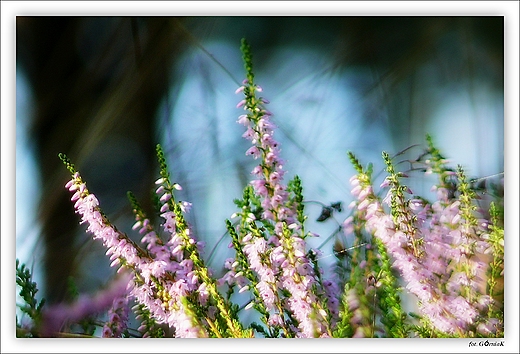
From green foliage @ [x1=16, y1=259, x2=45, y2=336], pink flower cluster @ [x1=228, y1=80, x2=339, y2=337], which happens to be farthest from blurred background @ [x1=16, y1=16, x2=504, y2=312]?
pink flower cluster @ [x1=228, y1=80, x2=339, y2=337]

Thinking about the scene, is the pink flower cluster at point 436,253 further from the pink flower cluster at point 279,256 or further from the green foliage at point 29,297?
the green foliage at point 29,297

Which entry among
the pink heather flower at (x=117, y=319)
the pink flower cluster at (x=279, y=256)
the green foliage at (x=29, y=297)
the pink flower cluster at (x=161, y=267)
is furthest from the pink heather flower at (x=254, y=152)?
the green foliage at (x=29, y=297)

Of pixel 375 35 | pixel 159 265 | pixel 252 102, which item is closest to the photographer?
pixel 159 265

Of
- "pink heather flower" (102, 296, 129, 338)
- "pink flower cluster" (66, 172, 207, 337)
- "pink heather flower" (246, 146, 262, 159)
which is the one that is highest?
"pink heather flower" (246, 146, 262, 159)

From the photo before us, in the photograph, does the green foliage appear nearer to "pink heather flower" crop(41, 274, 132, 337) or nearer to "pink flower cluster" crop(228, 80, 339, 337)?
"pink heather flower" crop(41, 274, 132, 337)

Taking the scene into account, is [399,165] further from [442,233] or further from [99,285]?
[99,285]

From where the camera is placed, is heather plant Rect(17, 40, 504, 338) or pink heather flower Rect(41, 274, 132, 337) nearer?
heather plant Rect(17, 40, 504, 338)

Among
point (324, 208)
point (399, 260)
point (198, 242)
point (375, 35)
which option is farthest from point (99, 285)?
point (375, 35)
